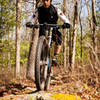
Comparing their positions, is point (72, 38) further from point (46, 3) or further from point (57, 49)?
point (46, 3)

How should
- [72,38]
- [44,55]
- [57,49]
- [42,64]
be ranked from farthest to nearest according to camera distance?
[72,38] → [57,49] → [44,55] → [42,64]

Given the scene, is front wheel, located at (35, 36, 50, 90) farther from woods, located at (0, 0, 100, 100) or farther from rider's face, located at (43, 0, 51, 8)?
rider's face, located at (43, 0, 51, 8)

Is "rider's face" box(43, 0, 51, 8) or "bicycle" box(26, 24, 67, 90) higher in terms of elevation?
"rider's face" box(43, 0, 51, 8)

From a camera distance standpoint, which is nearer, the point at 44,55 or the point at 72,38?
the point at 44,55

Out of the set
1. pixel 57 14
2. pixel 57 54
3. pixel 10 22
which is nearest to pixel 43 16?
pixel 57 14

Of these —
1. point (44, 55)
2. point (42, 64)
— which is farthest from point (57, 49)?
point (42, 64)

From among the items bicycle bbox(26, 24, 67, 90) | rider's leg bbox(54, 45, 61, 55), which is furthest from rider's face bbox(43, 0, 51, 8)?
rider's leg bbox(54, 45, 61, 55)

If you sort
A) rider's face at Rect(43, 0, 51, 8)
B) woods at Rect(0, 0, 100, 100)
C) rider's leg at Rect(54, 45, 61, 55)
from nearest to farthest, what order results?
woods at Rect(0, 0, 100, 100) < rider's face at Rect(43, 0, 51, 8) < rider's leg at Rect(54, 45, 61, 55)

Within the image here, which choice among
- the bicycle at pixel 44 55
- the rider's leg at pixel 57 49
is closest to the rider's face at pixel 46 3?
the bicycle at pixel 44 55

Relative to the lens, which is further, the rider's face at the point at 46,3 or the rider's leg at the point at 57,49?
the rider's leg at the point at 57,49

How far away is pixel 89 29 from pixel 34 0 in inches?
110

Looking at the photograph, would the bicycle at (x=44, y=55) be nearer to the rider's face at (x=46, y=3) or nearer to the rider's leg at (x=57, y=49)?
the rider's leg at (x=57, y=49)

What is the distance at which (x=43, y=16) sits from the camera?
3152 mm

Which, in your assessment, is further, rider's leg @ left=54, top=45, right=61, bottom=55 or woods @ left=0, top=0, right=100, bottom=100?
rider's leg @ left=54, top=45, right=61, bottom=55
